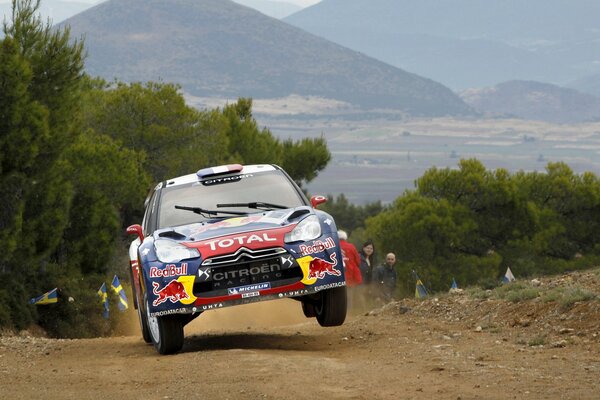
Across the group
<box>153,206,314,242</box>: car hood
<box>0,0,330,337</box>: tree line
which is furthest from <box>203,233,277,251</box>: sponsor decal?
<box>0,0,330,337</box>: tree line

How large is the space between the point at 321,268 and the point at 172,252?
1346 mm

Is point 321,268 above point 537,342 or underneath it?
above

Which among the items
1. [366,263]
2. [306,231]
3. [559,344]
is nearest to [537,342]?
[559,344]

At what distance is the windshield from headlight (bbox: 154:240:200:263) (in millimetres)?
841

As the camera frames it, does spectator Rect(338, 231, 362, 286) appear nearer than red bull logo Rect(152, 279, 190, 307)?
No

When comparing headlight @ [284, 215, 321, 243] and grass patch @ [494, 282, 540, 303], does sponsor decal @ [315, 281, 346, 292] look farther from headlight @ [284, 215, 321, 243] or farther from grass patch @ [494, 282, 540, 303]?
grass patch @ [494, 282, 540, 303]

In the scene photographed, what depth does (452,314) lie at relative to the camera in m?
14.7

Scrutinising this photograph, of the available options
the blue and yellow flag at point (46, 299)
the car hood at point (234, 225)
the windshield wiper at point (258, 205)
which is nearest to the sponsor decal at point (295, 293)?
the car hood at point (234, 225)

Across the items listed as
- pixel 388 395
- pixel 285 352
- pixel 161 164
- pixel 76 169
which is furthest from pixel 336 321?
pixel 161 164

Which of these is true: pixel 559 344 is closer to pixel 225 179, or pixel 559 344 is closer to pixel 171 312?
pixel 171 312

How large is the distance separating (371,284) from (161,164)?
30.3m

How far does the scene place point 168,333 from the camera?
470 inches

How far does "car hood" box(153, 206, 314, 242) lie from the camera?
38.2 ft

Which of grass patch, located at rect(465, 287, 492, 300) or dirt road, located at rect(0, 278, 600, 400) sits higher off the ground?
dirt road, located at rect(0, 278, 600, 400)
